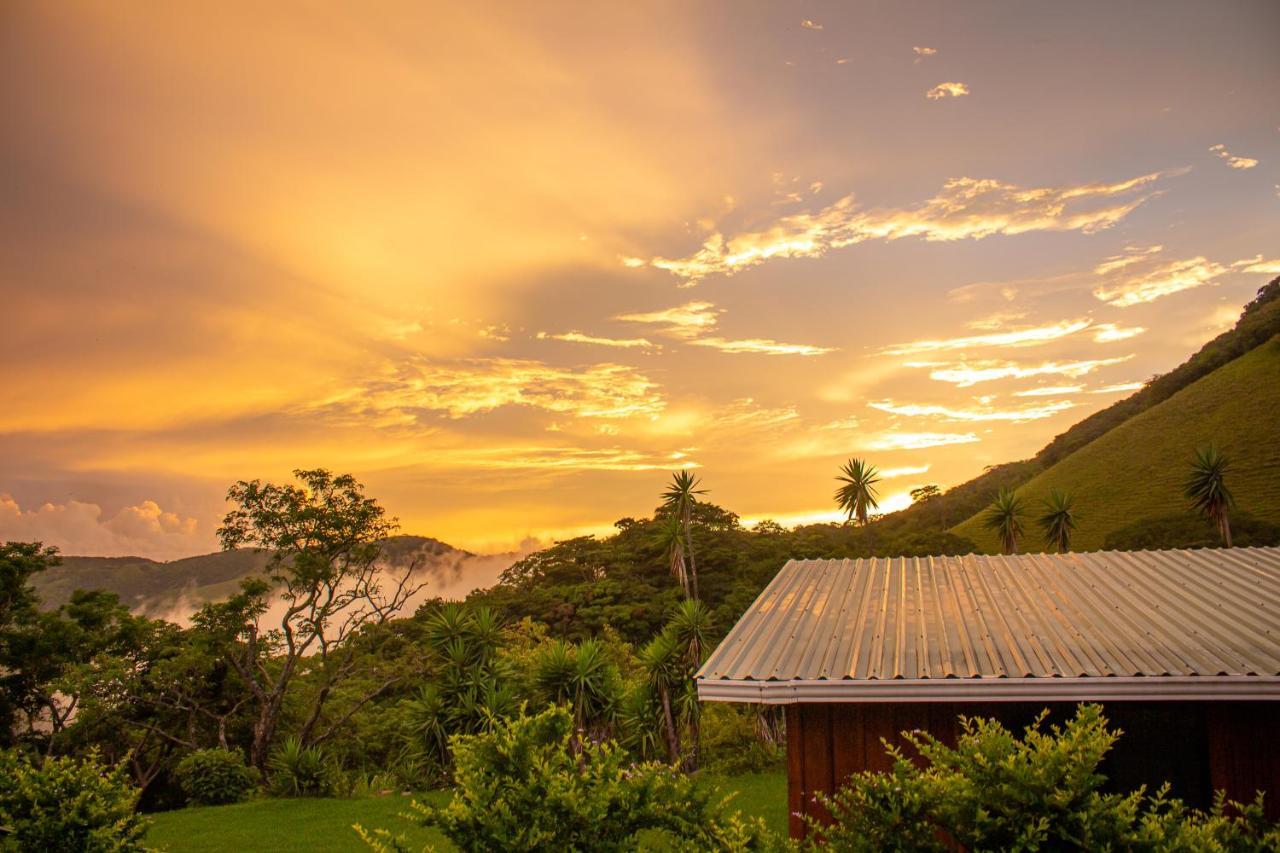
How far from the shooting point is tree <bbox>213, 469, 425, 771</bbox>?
2509cm

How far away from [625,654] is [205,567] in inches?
1186

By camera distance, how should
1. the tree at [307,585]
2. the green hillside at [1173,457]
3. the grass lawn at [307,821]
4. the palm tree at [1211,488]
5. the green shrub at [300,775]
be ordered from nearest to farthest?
the grass lawn at [307,821] < the green shrub at [300,775] < the tree at [307,585] < the palm tree at [1211,488] < the green hillside at [1173,457]

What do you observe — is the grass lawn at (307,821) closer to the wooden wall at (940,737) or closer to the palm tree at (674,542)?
the wooden wall at (940,737)

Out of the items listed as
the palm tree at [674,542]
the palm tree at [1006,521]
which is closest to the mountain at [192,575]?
the palm tree at [674,542]

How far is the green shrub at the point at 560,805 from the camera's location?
427 centimetres

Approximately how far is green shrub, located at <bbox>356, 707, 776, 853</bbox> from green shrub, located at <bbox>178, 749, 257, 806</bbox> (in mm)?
21834

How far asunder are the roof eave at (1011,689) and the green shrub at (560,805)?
8.40 feet

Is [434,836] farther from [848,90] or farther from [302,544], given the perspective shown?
[848,90]

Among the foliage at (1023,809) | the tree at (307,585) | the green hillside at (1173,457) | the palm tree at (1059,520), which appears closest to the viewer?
the foliage at (1023,809)

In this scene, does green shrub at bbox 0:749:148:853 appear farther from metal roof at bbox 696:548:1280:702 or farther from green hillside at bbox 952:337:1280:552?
green hillside at bbox 952:337:1280:552

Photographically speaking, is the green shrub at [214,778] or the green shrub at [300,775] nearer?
the green shrub at [300,775]

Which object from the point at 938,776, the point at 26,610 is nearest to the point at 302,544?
the point at 26,610

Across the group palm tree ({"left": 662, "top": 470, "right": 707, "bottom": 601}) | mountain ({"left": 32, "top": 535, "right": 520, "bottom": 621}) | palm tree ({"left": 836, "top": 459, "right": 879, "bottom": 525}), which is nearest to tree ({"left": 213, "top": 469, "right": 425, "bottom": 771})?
mountain ({"left": 32, "top": 535, "right": 520, "bottom": 621})

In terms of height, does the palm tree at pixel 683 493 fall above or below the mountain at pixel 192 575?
above
